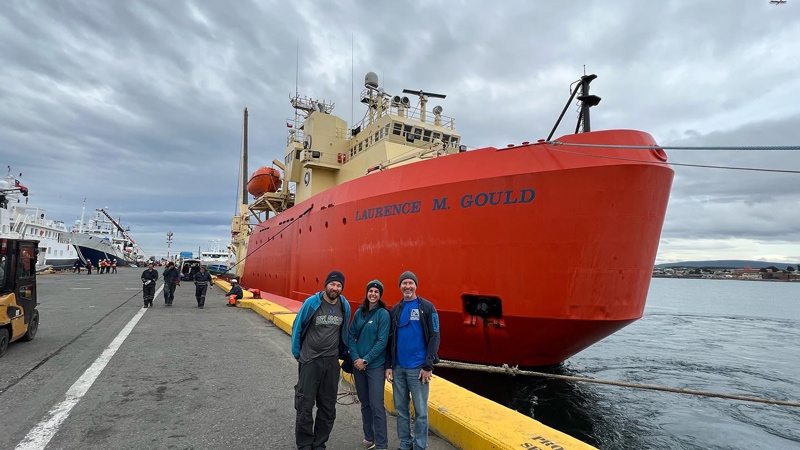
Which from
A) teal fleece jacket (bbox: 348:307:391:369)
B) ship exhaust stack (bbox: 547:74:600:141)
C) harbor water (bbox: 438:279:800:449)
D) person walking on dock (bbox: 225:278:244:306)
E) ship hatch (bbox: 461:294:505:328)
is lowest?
harbor water (bbox: 438:279:800:449)

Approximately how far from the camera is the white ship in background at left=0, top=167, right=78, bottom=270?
31639mm

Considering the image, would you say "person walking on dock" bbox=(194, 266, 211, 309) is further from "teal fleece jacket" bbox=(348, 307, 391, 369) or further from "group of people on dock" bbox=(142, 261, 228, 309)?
"teal fleece jacket" bbox=(348, 307, 391, 369)

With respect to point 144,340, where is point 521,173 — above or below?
above

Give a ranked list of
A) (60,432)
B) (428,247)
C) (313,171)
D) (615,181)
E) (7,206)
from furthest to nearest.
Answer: (7,206) < (313,171) < (428,247) < (615,181) < (60,432)

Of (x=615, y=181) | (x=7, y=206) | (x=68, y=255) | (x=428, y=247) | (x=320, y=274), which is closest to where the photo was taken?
(x=615, y=181)

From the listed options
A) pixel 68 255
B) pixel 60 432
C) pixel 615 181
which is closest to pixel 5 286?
pixel 60 432

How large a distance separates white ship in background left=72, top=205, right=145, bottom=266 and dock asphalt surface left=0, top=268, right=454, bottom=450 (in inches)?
2119

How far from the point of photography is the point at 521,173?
20.9 feet

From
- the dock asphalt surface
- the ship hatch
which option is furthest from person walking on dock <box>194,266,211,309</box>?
the ship hatch

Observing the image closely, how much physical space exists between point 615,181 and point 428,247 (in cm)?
314

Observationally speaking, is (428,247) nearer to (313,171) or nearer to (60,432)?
(60,432)

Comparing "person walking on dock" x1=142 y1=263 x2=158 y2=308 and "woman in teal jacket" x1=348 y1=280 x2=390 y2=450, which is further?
"person walking on dock" x1=142 y1=263 x2=158 y2=308

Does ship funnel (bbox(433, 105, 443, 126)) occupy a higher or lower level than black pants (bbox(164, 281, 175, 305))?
higher

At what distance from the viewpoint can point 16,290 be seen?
626 centimetres
